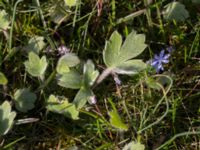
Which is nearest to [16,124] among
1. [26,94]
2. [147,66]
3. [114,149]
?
[26,94]

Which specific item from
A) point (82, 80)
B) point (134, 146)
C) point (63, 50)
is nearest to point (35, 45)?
point (63, 50)

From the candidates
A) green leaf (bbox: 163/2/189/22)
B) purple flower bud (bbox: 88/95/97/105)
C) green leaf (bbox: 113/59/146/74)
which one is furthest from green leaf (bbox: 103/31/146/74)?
green leaf (bbox: 163/2/189/22)

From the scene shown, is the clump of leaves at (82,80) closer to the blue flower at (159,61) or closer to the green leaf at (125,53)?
the green leaf at (125,53)

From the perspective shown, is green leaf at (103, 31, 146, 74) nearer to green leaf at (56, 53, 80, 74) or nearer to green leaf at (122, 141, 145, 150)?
green leaf at (56, 53, 80, 74)

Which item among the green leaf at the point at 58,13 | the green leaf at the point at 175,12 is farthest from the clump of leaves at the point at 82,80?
the green leaf at the point at 175,12

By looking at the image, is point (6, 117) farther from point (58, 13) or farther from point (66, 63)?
point (58, 13)
